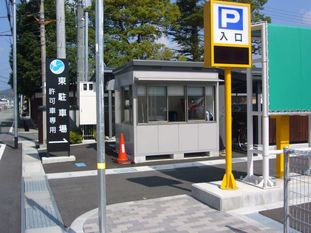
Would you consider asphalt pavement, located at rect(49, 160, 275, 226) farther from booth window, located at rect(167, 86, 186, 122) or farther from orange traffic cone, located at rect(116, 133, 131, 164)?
booth window, located at rect(167, 86, 186, 122)

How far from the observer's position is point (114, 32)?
2802 centimetres

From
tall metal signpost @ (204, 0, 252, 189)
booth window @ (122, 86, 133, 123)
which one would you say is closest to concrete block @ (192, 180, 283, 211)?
tall metal signpost @ (204, 0, 252, 189)

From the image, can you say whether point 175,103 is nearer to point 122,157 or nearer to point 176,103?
point 176,103

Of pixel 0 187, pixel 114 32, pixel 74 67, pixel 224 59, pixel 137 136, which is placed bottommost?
pixel 0 187

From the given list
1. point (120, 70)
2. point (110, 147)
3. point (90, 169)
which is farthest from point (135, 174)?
point (110, 147)

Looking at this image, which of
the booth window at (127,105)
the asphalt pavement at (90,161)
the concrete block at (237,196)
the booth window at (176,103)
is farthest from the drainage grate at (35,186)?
the booth window at (176,103)

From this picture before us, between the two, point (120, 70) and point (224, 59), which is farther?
point (120, 70)

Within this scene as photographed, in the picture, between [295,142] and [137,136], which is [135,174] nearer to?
[137,136]

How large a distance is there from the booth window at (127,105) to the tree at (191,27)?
19899mm

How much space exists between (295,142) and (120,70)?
7.20 m

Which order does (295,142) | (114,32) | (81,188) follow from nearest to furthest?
(81,188) < (295,142) < (114,32)

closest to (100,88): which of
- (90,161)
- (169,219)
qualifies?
(169,219)

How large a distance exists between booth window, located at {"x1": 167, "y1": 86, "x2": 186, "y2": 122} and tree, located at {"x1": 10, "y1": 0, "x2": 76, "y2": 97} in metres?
19.0

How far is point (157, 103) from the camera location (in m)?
13.3
